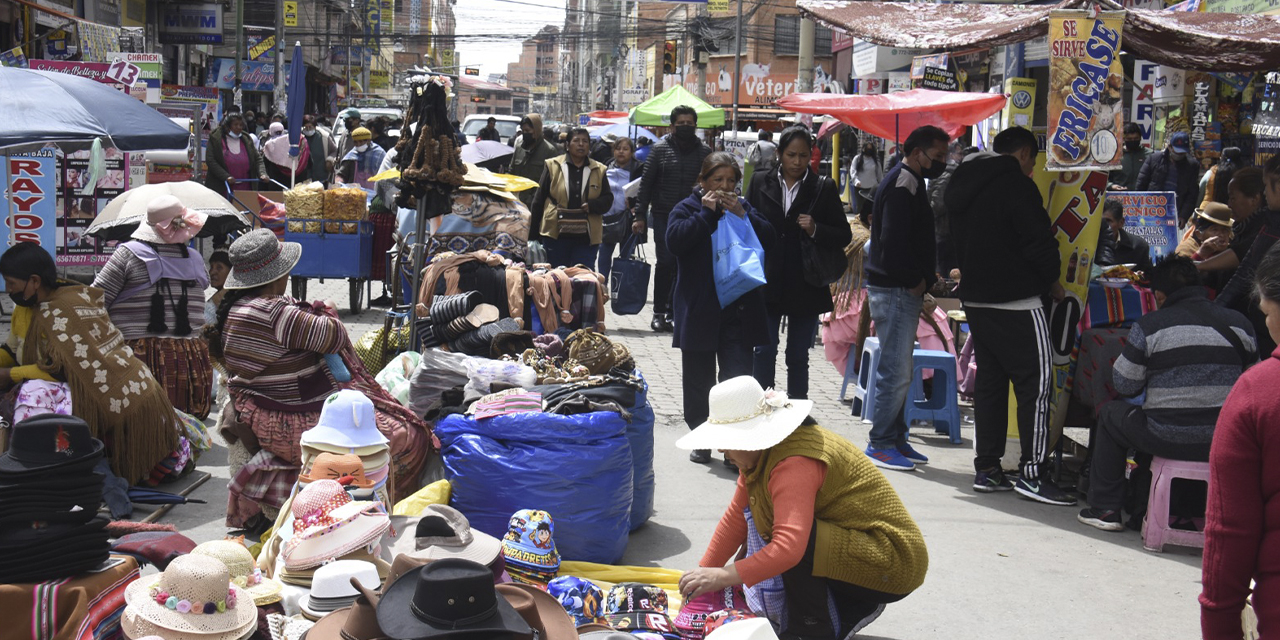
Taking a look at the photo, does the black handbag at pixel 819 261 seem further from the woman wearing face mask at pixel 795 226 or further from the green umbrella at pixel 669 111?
the green umbrella at pixel 669 111

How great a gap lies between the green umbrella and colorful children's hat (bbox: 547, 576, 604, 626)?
16470mm

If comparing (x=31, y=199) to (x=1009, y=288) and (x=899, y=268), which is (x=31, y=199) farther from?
(x=1009, y=288)

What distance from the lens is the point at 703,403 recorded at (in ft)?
22.2

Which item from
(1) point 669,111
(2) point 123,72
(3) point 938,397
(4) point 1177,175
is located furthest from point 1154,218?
(1) point 669,111

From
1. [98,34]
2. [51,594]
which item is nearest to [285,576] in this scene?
[51,594]

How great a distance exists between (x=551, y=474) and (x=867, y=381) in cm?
386

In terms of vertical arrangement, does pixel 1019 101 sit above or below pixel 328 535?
above

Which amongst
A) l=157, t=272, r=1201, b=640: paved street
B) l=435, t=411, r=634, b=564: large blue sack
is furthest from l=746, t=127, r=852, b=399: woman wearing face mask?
l=435, t=411, r=634, b=564: large blue sack

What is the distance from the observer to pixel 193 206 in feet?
28.0

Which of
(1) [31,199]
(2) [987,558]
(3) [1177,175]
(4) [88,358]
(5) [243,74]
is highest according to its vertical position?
(5) [243,74]

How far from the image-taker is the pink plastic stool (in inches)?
216

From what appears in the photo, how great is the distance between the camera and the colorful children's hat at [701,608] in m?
3.93

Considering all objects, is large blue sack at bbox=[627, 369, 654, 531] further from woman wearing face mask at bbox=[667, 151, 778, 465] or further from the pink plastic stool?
the pink plastic stool

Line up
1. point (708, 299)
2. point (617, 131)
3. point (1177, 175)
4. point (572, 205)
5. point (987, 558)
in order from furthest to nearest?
point (617, 131)
point (1177, 175)
point (572, 205)
point (708, 299)
point (987, 558)
